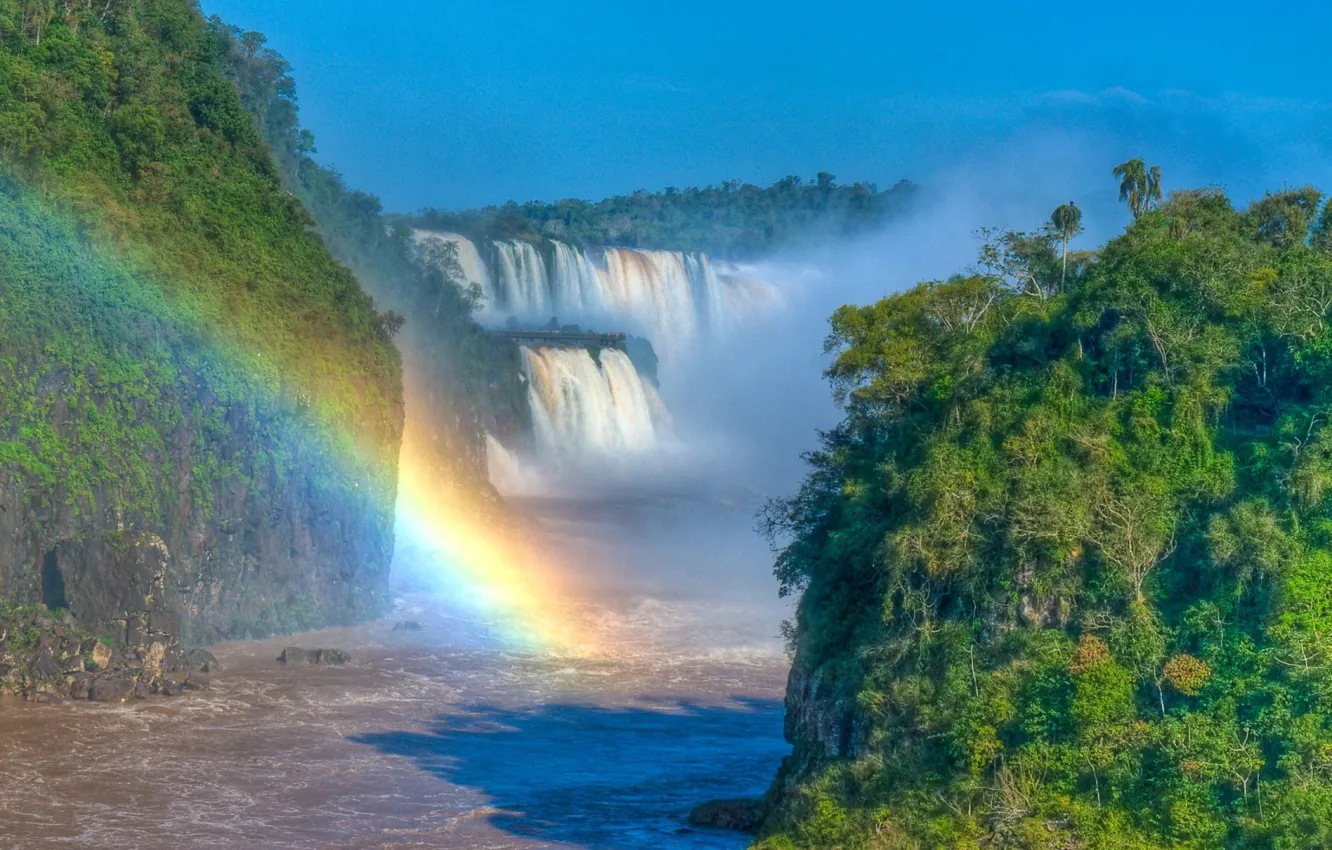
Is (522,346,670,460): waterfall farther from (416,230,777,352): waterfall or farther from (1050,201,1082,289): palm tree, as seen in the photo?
(1050,201,1082,289): palm tree

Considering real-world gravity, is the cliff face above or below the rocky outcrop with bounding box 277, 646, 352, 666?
above

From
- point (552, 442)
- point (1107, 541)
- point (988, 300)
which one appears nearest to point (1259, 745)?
point (1107, 541)

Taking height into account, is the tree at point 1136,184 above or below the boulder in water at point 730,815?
above

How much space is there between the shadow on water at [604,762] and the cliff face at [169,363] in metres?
9.32

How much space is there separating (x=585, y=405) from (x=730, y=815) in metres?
44.7

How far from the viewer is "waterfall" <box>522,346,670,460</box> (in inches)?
3059

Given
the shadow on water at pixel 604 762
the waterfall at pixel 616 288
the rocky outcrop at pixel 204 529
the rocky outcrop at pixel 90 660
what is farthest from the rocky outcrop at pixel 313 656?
the waterfall at pixel 616 288

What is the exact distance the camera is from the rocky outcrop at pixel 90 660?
43.9m

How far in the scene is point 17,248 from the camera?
4894 cm

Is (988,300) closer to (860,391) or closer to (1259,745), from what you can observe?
(860,391)

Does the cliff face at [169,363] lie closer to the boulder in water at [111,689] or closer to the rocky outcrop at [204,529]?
the rocky outcrop at [204,529]

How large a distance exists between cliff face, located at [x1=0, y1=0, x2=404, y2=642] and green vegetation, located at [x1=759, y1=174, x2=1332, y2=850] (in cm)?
1930

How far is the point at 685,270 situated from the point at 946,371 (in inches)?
2569

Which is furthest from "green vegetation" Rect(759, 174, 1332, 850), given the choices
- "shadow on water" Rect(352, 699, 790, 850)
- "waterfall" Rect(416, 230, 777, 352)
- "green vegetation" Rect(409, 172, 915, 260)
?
"green vegetation" Rect(409, 172, 915, 260)
